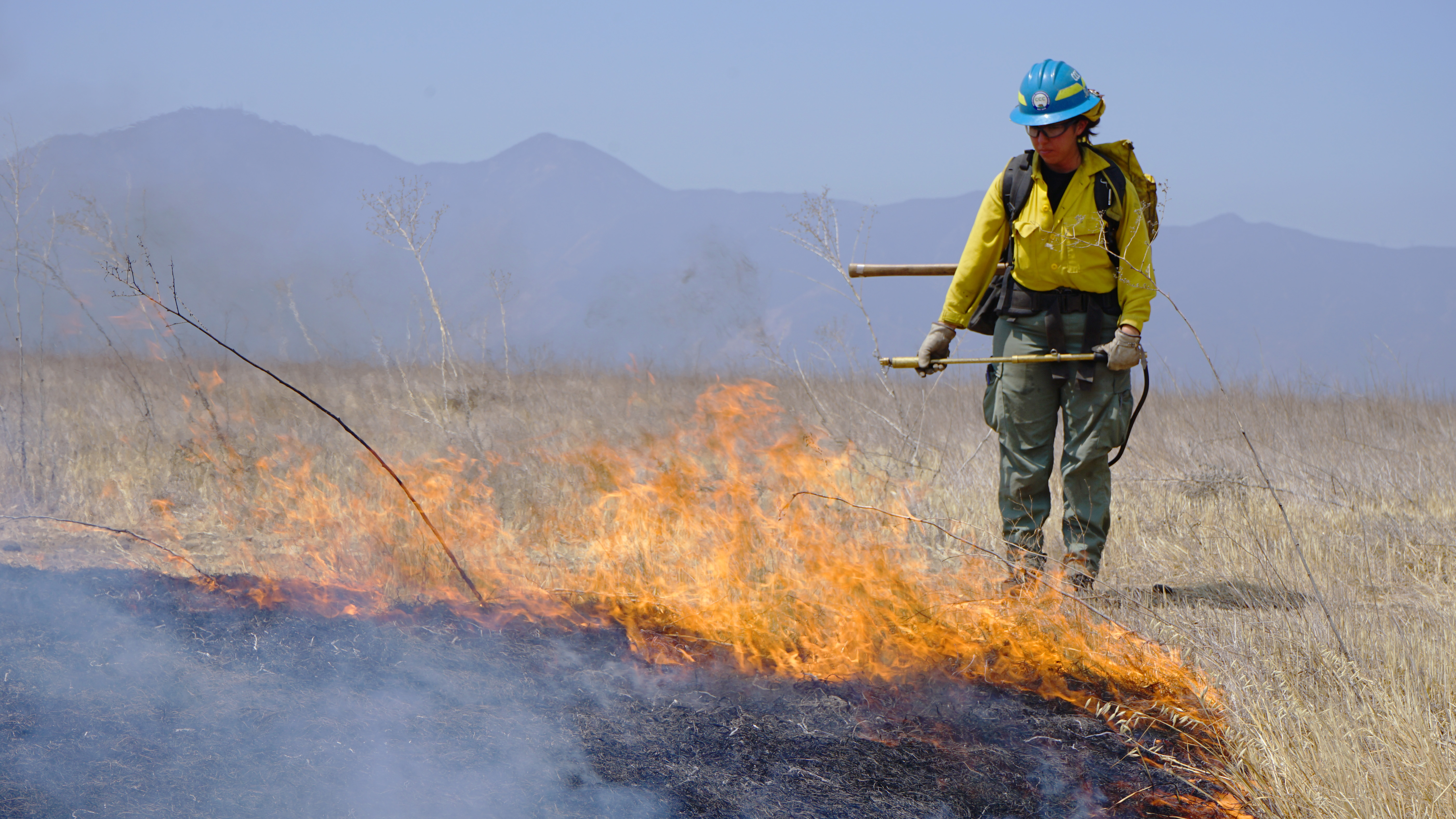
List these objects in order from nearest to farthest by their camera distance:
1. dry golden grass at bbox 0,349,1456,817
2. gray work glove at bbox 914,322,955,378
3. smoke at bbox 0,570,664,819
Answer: smoke at bbox 0,570,664,819 → dry golden grass at bbox 0,349,1456,817 → gray work glove at bbox 914,322,955,378

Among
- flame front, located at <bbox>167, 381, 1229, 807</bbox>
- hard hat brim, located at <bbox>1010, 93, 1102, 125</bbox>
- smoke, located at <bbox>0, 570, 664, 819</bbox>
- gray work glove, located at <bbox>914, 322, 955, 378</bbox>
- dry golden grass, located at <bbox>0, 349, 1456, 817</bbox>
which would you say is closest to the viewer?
smoke, located at <bbox>0, 570, 664, 819</bbox>

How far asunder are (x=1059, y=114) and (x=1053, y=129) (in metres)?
0.06

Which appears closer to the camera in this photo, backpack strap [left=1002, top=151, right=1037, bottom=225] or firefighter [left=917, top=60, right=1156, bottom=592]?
firefighter [left=917, top=60, right=1156, bottom=592]

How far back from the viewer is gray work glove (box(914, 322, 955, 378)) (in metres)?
3.78

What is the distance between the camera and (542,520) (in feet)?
17.0

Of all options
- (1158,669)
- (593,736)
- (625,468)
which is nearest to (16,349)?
(625,468)

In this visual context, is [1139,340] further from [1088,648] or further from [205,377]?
[205,377]

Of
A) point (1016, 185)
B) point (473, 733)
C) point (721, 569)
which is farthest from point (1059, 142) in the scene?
point (473, 733)

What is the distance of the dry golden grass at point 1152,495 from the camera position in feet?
7.93

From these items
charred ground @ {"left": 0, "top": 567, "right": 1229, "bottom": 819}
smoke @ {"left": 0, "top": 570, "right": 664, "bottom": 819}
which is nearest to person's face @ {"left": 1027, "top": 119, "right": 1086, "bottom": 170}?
charred ground @ {"left": 0, "top": 567, "right": 1229, "bottom": 819}

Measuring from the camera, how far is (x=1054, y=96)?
11.3 feet

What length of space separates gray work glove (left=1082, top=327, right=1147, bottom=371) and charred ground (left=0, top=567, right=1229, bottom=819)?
1.45 metres

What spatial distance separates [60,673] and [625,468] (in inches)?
152

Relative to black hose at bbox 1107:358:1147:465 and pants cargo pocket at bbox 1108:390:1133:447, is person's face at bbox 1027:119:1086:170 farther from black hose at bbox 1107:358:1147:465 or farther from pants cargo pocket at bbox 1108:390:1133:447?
pants cargo pocket at bbox 1108:390:1133:447
